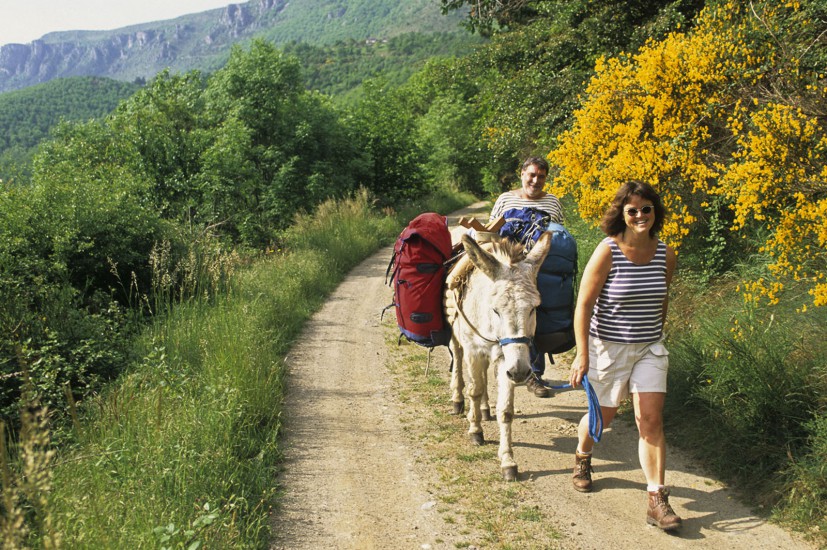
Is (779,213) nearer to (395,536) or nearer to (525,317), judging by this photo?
(525,317)

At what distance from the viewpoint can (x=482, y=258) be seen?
4273 mm

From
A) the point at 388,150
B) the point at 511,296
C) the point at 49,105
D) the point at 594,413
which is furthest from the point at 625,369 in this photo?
the point at 49,105

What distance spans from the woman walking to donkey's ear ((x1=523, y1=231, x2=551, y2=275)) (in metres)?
0.45

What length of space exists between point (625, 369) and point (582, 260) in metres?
4.99

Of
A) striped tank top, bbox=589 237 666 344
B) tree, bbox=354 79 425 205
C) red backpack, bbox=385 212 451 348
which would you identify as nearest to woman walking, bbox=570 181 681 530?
striped tank top, bbox=589 237 666 344

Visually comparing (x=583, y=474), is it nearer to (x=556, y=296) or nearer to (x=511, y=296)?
(x=556, y=296)

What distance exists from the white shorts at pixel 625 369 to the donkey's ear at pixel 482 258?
85 cm

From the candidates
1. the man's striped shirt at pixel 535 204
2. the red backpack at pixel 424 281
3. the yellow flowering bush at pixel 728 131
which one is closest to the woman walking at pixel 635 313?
the man's striped shirt at pixel 535 204

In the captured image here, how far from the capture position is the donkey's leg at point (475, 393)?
5.05 meters

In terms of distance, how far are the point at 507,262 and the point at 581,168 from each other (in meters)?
4.27

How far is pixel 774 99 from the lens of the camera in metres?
6.49

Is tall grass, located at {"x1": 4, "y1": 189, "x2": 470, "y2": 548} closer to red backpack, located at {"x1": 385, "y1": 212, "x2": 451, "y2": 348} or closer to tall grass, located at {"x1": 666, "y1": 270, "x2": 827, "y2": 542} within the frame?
red backpack, located at {"x1": 385, "y1": 212, "x2": 451, "y2": 348}

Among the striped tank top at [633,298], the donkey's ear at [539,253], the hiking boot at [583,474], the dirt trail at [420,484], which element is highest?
the donkey's ear at [539,253]

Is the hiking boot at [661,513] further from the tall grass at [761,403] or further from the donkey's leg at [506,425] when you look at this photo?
the donkey's leg at [506,425]
